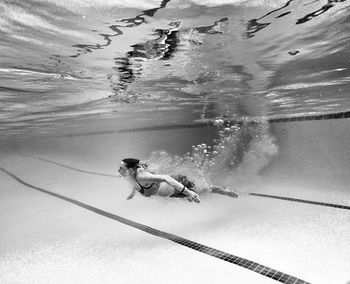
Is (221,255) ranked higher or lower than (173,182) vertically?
lower

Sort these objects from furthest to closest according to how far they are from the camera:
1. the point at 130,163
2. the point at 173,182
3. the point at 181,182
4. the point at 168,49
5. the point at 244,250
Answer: the point at 181,182
the point at 130,163
the point at 173,182
the point at 244,250
the point at 168,49

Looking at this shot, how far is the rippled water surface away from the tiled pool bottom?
3.71m

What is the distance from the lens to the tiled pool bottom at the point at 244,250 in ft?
14.1

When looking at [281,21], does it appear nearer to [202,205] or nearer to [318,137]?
[202,205]

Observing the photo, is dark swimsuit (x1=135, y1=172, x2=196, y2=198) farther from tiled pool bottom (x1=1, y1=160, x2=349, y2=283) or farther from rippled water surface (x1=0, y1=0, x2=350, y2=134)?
rippled water surface (x1=0, y1=0, x2=350, y2=134)

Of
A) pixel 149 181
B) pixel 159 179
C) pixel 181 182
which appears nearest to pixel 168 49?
pixel 159 179

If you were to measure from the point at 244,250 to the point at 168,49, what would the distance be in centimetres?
400

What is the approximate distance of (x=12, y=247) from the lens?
590 cm

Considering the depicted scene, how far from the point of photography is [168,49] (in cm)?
491

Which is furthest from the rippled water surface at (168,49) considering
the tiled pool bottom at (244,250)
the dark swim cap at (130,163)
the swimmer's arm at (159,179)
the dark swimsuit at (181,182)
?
the tiled pool bottom at (244,250)

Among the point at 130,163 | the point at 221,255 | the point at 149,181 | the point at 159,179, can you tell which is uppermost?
the point at 130,163

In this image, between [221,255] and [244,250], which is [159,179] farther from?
[244,250]

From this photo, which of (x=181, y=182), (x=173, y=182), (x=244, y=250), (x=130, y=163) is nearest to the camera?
(x=244, y=250)

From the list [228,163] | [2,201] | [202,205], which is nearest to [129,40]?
[202,205]
